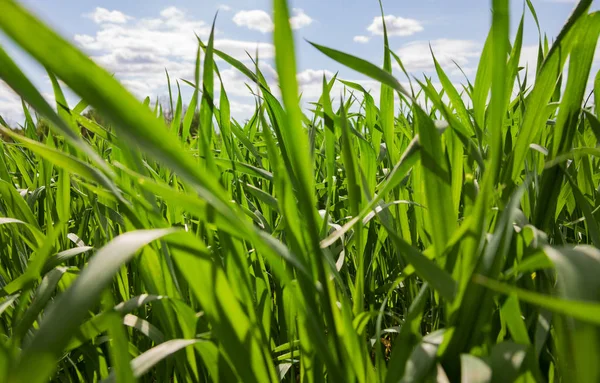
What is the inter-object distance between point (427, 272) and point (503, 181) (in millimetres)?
196

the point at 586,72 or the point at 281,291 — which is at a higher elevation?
the point at 586,72

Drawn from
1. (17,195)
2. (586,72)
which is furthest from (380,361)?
(17,195)

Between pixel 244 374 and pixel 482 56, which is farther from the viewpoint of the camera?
pixel 482 56

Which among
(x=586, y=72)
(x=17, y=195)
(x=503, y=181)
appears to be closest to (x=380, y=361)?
(x=503, y=181)

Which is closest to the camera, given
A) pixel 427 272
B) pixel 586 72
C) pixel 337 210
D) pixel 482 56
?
pixel 427 272

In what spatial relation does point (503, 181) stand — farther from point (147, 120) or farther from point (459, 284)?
point (147, 120)

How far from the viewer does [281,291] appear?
682 mm

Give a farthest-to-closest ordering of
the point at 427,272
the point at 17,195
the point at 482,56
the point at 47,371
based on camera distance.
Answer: the point at 17,195 → the point at 482,56 → the point at 427,272 → the point at 47,371

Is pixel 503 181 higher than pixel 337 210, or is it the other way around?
pixel 503 181

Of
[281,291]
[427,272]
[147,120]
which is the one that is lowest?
[281,291]

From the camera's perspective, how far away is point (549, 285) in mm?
499

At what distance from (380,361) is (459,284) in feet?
0.37

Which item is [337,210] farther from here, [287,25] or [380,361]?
[287,25]

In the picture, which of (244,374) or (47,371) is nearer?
(47,371)
